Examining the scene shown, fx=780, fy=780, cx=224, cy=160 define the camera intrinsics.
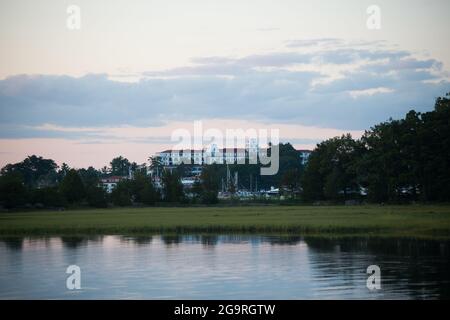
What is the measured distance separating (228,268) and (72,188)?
79730 millimetres


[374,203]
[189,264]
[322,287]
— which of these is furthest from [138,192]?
[322,287]

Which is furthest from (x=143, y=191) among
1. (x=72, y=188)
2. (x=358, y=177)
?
(x=358, y=177)

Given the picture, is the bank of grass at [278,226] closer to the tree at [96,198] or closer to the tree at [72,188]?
the tree at [72,188]

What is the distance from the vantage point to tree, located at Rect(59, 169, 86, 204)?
11594 cm

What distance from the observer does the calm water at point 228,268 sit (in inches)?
1291

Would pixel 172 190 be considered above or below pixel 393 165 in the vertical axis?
below

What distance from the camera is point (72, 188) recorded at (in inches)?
4604

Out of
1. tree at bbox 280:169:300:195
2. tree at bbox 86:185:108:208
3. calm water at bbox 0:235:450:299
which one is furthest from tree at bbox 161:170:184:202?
calm water at bbox 0:235:450:299

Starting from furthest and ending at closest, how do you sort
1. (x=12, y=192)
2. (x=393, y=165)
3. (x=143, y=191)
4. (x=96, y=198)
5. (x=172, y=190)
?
1. (x=172, y=190)
2. (x=143, y=191)
3. (x=96, y=198)
4. (x=12, y=192)
5. (x=393, y=165)

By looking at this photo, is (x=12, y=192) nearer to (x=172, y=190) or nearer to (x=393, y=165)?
(x=172, y=190)

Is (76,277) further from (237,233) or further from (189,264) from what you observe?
(237,233)

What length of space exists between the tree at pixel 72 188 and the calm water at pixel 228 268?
5840 cm

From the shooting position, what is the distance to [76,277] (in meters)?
37.4
